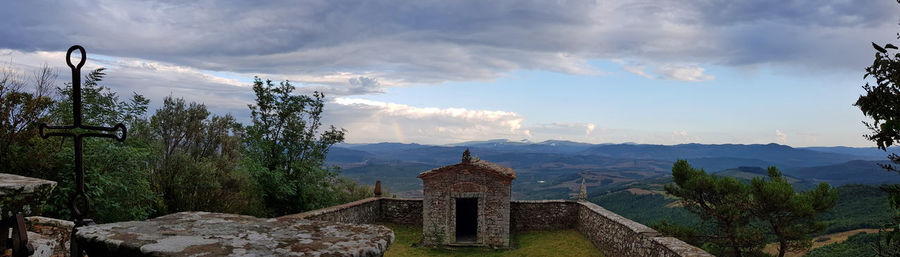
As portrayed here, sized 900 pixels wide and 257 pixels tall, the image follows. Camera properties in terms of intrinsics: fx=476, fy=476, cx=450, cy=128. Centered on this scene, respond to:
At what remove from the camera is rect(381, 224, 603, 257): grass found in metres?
15.9

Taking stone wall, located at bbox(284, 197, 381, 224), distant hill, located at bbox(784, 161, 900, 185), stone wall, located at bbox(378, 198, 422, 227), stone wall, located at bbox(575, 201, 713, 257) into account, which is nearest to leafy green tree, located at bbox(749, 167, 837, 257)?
stone wall, located at bbox(575, 201, 713, 257)

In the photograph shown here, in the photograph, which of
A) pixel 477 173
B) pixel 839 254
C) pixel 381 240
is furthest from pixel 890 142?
pixel 839 254

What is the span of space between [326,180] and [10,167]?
32.6 ft

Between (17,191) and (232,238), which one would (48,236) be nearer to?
(17,191)

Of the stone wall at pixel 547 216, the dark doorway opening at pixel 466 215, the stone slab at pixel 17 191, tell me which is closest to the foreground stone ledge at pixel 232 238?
the stone slab at pixel 17 191

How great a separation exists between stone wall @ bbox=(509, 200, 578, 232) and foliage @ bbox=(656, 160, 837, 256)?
138 inches

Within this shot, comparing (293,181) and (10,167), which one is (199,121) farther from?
(10,167)

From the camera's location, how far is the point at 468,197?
56.6ft

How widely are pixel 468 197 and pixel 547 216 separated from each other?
4417 millimetres

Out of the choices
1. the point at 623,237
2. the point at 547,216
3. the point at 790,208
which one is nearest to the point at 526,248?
the point at 547,216

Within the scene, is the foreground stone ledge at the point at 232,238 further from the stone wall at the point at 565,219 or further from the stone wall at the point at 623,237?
the stone wall at the point at 565,219

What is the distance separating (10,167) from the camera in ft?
32.5

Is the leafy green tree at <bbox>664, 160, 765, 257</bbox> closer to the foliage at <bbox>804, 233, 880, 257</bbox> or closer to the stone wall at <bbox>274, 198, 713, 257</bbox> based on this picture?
the stone wall at <bbox>274, 198, 713, 257</bbox>

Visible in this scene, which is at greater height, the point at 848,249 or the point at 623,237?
the point at 623,237
